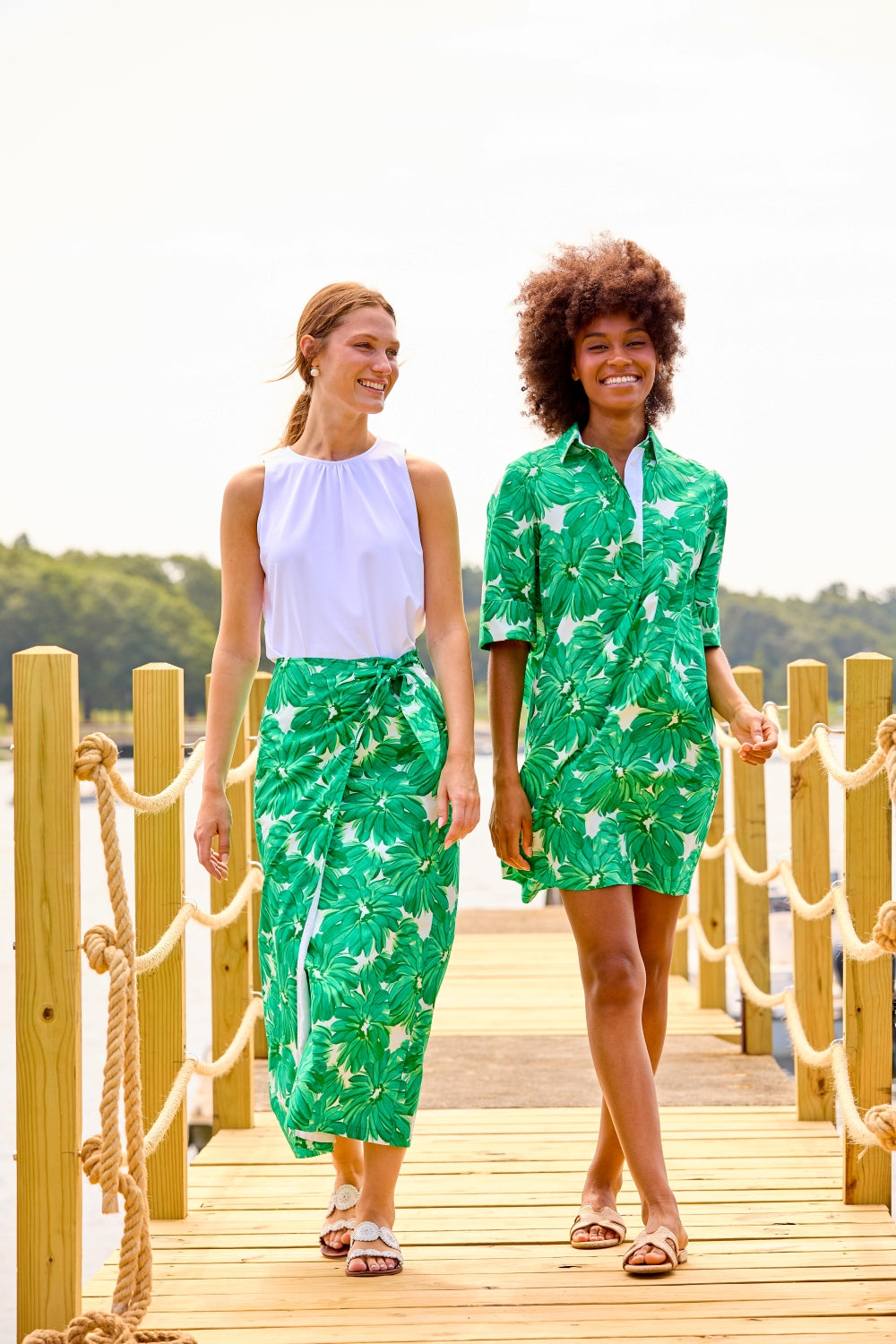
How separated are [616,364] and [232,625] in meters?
0.85

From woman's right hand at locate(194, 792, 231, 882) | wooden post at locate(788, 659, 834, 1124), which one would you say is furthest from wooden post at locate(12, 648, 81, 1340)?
wooden post at locate(788, 659, 834, 1124)

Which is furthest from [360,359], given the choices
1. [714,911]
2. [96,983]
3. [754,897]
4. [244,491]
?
[96,983]

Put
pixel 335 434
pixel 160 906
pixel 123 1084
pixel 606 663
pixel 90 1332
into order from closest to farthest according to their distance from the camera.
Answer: pixel 90 1332
pixel 123 1084
pixel 606 663
pixel 335 434
pixel 160 906

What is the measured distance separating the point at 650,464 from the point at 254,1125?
82.3 inches

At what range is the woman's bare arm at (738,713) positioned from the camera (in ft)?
8.96

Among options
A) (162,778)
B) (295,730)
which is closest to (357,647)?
(295,730)

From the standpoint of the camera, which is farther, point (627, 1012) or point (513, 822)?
point (513, 822)

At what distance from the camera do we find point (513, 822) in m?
2.75

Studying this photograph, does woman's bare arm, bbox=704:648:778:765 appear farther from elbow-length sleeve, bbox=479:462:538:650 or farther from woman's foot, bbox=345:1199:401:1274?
woman's foot, bbox=345:1199:401:1274

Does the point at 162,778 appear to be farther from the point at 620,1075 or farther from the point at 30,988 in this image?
the point at 620,1075

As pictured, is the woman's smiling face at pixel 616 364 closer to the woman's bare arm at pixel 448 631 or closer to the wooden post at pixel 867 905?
the woman's bare arm at pixel 448 631

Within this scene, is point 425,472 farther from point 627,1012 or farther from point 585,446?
point 627,1012

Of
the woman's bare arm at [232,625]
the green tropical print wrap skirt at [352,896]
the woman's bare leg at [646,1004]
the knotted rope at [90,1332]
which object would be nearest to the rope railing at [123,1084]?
the knotted rope at [90,1332]

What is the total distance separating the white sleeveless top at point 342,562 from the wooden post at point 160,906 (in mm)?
377
